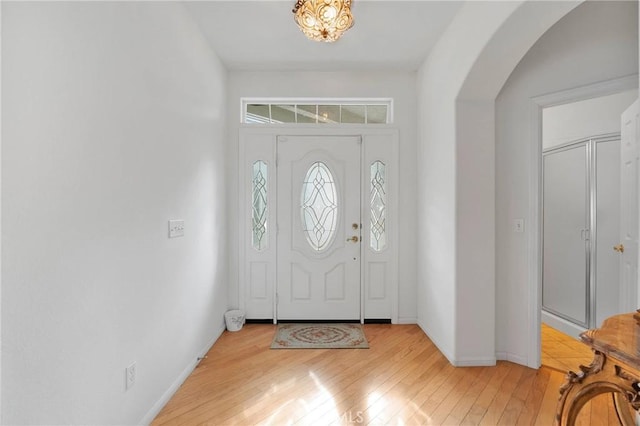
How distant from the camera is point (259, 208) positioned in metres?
3.40

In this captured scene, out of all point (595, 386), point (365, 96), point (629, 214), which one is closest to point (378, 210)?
point (365, 96)

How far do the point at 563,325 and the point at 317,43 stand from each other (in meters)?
3.62

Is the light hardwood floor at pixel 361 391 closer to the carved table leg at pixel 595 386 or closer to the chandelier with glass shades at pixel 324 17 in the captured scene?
the carved table leg at pixel 595 386

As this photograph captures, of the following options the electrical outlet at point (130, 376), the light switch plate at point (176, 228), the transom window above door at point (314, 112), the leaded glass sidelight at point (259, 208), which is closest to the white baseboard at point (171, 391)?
the electrical outlet at point (130, 376)

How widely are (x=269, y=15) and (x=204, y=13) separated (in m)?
0.48

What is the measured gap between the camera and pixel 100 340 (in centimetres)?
138

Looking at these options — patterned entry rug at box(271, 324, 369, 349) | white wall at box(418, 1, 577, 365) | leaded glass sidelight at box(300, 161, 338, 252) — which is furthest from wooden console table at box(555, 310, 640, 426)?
leaded glass sidelight at box(300, 161, 338, 252)

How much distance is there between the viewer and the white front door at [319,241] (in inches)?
133

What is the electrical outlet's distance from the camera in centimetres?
156

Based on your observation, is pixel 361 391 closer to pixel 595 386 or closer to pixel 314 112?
pixel 595 386

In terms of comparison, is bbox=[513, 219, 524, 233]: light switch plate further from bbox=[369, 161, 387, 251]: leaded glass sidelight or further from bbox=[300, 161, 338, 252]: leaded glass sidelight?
bbox=[300, 161, 338, 252]: leaded glass sidelight

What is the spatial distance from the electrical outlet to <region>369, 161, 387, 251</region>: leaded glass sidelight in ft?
7.81

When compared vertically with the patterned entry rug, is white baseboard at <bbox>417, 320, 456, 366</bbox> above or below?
above

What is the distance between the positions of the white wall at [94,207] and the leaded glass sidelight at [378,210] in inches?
72.9
